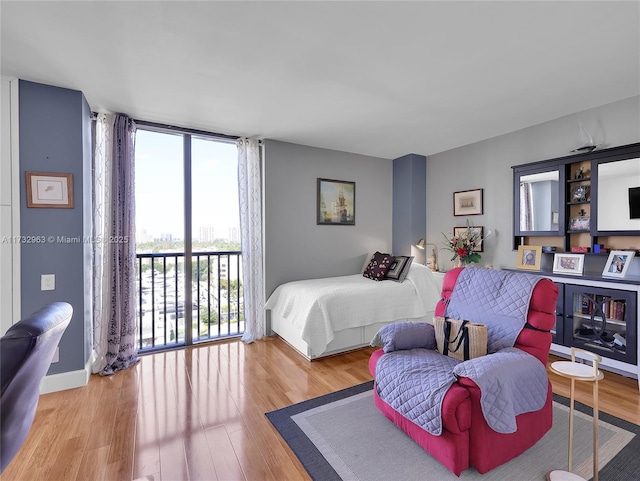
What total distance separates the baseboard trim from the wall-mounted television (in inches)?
193

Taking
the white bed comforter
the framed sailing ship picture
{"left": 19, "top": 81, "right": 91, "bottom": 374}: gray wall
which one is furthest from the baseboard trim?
the framed sailing ship picture

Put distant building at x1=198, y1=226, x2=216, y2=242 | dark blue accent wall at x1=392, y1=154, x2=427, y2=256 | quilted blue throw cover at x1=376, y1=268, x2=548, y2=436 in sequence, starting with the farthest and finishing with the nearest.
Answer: dark blue accent wall at x1=392, y1=154, x2=427, y2=256 → distant building at x1=198, y1=226, x2=216, y2=242 → quilted blue throw cover at x1=376, y1=268, x2=548, y2=436

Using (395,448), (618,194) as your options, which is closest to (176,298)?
(395,448)

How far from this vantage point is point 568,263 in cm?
304

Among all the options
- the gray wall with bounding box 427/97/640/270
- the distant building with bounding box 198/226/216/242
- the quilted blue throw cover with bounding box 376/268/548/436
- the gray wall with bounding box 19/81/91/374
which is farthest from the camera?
the distant building with bounding box 198/226/216/242

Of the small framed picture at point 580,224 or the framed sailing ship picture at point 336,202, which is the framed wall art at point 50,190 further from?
the small framed picture at point 580,224

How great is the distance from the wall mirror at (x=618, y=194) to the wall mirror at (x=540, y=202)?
35 cm

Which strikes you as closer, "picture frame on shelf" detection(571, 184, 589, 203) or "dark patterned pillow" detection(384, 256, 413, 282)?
"picture frame on shelf" detection(571, 184, 589, 203)

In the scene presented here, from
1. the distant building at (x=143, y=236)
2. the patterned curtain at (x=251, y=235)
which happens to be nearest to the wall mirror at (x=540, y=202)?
the patterned curtain at (x=251, y=235)

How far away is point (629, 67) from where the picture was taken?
2.24m

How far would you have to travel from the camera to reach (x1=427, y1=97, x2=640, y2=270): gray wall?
283 cm

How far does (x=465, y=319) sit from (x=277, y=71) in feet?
7.45

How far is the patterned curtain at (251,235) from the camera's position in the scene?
12.1 feet

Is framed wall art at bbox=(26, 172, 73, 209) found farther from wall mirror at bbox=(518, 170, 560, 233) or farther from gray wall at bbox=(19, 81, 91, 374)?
wall mirror at bbox=(518, 170, 560, 233)
